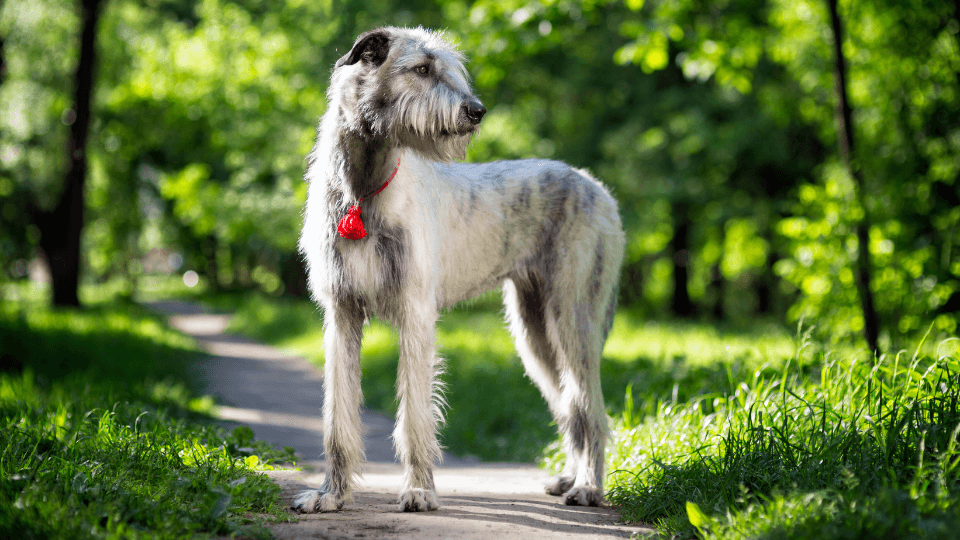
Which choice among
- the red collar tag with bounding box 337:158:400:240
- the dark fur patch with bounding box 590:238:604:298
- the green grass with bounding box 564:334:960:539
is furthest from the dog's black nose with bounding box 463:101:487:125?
the green grass with bounding box 564:334:960:539

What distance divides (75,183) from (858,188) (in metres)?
13.9

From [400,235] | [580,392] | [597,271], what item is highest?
[400,235]

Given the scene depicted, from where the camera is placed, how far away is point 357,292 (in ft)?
12.4

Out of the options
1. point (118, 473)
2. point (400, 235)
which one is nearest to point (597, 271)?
point (400, 235)

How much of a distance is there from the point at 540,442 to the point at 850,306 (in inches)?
140

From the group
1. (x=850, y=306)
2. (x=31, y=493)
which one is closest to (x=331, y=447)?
(x=31, y=493)

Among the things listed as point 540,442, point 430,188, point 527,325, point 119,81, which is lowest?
point 540,442

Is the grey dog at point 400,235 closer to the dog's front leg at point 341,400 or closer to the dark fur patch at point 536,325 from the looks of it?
the dog's front leg at point 341,400

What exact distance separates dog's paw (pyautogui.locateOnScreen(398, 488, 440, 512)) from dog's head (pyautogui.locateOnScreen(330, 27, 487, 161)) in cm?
173

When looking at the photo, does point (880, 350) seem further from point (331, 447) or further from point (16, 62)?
point (16, 62)

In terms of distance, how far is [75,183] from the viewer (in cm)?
1455

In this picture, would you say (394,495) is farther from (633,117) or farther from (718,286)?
(718,286)

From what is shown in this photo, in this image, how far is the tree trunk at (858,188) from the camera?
6.45 metres

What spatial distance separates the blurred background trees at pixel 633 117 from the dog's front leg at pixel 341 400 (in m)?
4.67
